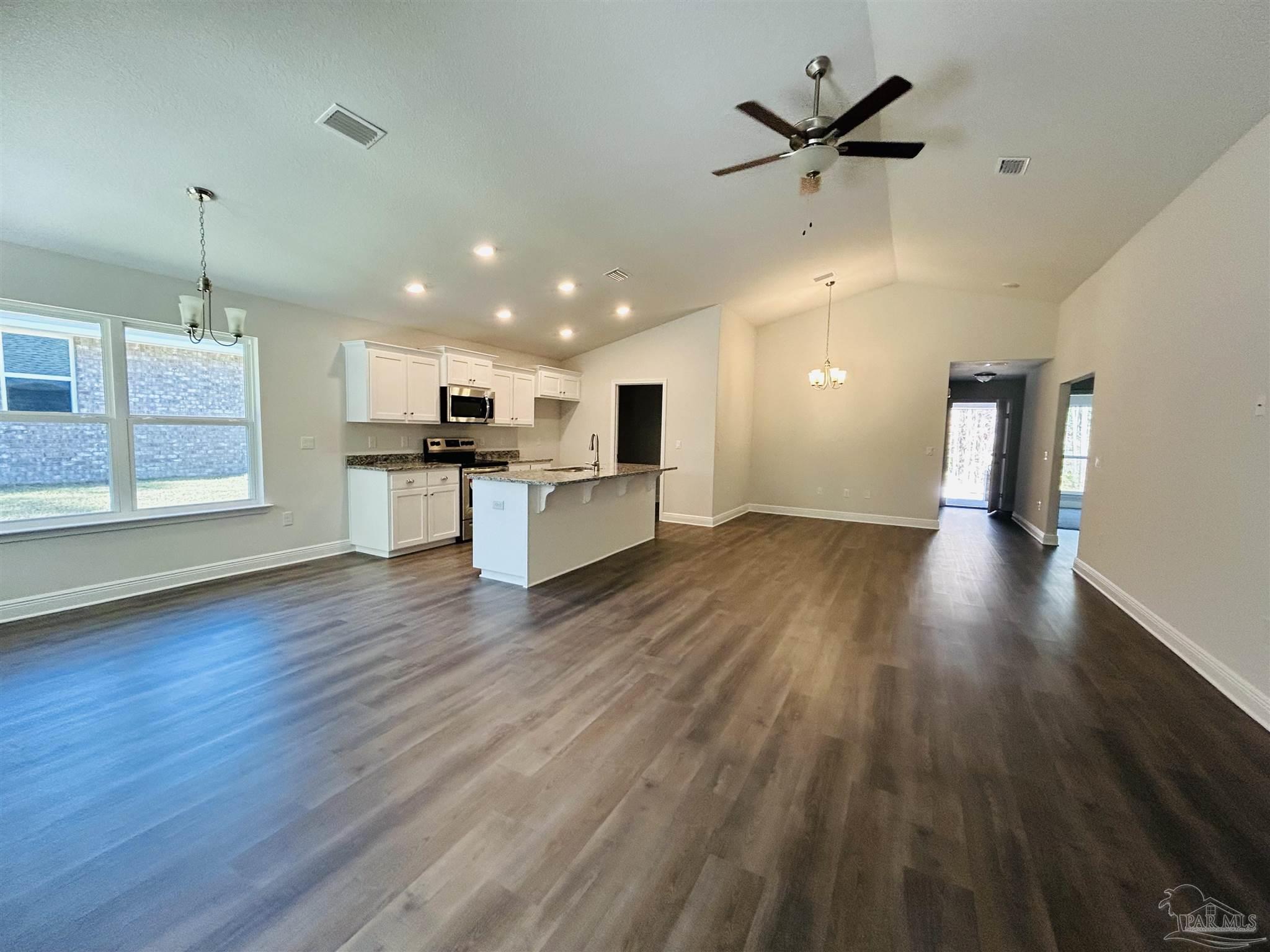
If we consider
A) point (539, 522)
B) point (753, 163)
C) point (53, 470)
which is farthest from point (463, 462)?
point (753, 163)

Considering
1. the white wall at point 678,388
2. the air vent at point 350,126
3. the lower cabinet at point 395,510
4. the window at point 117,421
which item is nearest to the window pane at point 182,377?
the window at point 117,421

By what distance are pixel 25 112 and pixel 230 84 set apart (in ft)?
2.99

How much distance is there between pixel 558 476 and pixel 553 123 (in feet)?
8.51

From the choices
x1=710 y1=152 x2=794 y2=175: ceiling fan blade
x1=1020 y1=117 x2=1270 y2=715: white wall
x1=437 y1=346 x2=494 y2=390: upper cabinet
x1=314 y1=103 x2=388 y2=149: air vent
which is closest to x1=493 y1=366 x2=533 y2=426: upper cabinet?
x1=437 y1=346 x2=494 y2=390: upper cabinet

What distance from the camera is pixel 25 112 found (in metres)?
2.29

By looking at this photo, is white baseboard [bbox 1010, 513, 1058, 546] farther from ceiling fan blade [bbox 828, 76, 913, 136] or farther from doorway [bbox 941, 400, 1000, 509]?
ceiling fan blade [bbox 828, 76, 913, 136]

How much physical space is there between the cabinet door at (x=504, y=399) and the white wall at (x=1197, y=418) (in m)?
6.20

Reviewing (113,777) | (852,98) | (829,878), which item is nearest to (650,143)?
(852,98)

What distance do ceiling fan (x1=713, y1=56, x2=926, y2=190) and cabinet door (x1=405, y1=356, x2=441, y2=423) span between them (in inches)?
153

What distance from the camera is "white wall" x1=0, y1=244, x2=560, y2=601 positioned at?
3365 millimetres

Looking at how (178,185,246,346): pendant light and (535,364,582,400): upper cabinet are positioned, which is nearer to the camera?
(178,185,246,346): pendant light

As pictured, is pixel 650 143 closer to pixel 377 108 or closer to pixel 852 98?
pixel 852 98

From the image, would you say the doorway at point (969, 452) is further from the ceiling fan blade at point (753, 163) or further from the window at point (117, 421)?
the window at point (117, 421)

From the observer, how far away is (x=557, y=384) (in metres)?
7.43
